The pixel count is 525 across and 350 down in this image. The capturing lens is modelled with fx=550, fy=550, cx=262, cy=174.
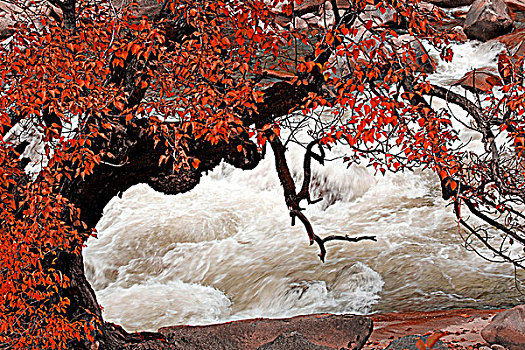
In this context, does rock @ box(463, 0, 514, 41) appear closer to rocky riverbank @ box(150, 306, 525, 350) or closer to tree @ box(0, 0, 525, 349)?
rocky riverbank @ box(150, 306, 525, 350)

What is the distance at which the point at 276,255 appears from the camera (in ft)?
30.2

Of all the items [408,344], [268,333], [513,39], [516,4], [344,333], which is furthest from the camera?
[516,4]

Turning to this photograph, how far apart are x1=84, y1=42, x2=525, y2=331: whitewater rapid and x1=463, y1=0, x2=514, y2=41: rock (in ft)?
18.5

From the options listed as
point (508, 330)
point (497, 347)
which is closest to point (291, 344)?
point (497, 347)

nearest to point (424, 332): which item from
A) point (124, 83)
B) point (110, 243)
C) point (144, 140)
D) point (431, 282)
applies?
point (431, 282)

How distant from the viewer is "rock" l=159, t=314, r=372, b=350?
533 centimetres

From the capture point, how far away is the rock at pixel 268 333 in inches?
210

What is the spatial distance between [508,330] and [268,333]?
2239 mm

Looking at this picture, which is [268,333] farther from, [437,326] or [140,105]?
[140,105]

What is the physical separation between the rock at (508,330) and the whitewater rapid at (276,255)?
6.87ft

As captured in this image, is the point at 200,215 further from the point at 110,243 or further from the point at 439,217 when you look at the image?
the point at 439,217

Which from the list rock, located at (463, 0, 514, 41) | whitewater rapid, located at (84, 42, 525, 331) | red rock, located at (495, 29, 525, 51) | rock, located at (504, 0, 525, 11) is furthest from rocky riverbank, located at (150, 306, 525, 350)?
rock, located at (504, 0, 525, 11)

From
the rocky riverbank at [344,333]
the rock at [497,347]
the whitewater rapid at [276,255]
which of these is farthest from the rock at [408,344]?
the whitewater rapid at [276,255]

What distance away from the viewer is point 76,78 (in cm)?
380
